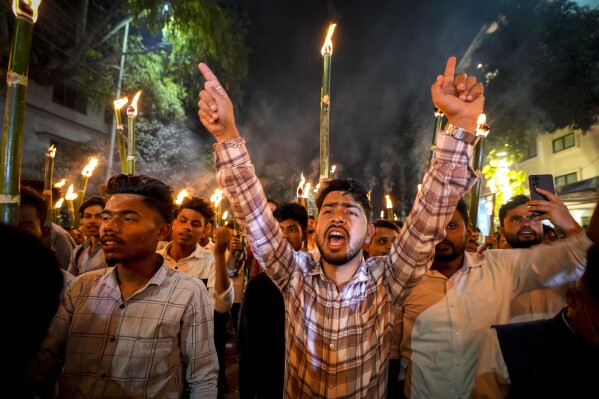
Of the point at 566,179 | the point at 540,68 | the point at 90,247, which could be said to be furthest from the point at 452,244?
the point at 566,179

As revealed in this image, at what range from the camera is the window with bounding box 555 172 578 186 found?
1829cm

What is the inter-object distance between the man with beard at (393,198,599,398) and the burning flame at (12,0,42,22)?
8.92 ft

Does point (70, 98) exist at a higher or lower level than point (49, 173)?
higher

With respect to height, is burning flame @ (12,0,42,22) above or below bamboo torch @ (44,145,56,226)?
above

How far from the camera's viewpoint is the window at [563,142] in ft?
59.8

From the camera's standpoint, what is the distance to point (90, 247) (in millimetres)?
4547

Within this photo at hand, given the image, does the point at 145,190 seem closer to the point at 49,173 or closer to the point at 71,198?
the point at 49,173

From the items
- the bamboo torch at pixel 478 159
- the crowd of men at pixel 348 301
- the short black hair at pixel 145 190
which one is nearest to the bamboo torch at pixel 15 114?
the crowd of men at pixel 348 301

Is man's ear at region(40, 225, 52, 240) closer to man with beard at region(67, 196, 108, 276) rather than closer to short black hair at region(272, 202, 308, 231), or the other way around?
man with beard at region(67, 196, 108, 276)

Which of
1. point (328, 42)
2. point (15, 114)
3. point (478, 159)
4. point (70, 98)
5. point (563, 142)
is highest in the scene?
point (70, 98)

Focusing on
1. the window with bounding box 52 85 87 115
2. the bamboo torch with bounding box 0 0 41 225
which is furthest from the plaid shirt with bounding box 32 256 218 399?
the window with bounding box 52 85 87 115

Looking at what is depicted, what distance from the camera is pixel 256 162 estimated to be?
23469 mm

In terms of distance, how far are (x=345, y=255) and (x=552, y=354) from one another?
1.21 metres

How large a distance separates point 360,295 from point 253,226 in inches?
33.7
